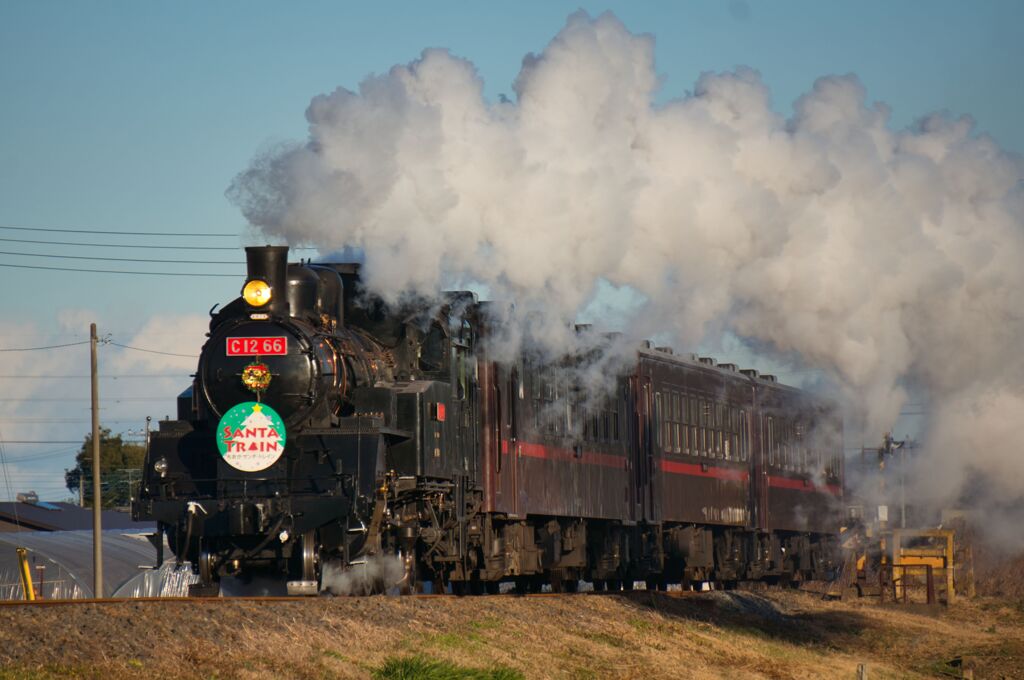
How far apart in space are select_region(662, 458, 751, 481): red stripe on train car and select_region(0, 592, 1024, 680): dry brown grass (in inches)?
101

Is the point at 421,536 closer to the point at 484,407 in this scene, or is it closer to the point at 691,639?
the point at 484,407

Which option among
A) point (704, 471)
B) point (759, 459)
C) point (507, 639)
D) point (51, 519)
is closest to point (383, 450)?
point (507, 639)

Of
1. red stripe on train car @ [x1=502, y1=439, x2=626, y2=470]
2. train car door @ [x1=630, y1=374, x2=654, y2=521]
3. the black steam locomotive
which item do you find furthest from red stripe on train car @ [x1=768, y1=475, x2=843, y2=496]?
red stripe on train car @ [x1=502, y1=439, x2=626, y2=470]

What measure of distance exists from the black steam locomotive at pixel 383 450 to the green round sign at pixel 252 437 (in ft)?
0.06

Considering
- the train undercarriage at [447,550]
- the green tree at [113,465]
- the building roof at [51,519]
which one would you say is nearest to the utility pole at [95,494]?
the train undercarriage at [447,550]

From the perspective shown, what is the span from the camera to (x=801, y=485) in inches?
1428

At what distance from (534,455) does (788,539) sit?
14944 millimetres

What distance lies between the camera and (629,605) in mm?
23266

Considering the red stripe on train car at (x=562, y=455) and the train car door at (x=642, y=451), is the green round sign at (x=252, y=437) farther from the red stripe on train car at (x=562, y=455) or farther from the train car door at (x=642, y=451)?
the train car door at (x=642, y=451)

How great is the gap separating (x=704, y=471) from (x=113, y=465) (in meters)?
72.5

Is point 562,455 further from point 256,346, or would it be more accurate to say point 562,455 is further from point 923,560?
point 923,560

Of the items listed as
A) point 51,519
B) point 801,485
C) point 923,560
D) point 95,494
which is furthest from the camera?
point 51,519

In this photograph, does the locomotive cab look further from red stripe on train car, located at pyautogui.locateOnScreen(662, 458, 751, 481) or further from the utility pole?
the utility pole

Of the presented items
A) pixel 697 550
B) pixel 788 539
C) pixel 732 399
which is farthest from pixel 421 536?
pixel 788 539
